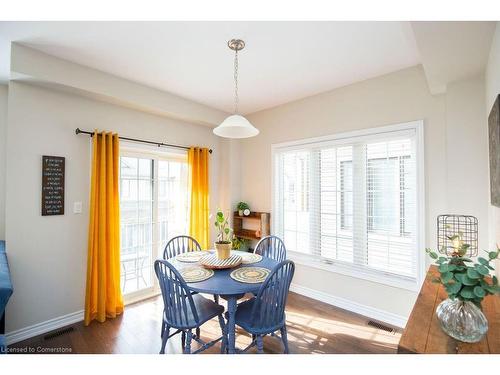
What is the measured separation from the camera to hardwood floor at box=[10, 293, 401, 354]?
7.32ft

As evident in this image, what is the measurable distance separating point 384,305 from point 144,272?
302 centimetres

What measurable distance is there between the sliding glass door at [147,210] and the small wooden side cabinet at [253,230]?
0.84 meters

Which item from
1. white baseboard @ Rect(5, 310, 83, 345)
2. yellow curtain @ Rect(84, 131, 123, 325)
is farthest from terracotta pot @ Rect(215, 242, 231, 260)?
white baseboard @ Rect(5, 310, 83, 345)

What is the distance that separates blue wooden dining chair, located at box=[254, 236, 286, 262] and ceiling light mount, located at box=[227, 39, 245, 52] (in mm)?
2028

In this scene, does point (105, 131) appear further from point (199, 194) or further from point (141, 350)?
point (141, 350)

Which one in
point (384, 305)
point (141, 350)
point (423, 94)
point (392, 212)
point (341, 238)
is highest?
point (423, 94)

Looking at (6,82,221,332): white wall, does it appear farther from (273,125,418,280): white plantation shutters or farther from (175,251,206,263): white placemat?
(273,125,418,280): white plantation shutters

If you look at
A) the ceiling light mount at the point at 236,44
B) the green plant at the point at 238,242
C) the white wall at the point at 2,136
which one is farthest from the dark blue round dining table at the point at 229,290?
the white wall at the point at 2,136

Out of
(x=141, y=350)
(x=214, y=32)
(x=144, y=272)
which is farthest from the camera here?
(x=144, y=272)

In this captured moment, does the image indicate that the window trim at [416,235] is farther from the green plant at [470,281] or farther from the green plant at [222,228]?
the green plant at [470,281]

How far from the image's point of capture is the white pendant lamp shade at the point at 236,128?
6.65 feet

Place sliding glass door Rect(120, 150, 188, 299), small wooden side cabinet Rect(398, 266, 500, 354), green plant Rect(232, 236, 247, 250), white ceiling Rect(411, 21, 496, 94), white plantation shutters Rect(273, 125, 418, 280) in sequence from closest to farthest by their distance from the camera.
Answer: small wooden side cabinet Rect(398, 266, 500, 354), white ceiling Rect(411, 21, 496, 94), white plantation shutters Rect(273, 125, 418, 280), sliding glass door Rect(120, 150, 188, 299), green plant Rect(232, 236, 247, 250)

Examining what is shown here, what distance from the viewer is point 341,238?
3.10 m
